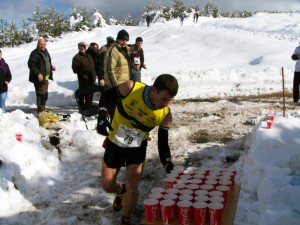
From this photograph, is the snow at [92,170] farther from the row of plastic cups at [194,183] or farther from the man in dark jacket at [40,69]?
the man in dark jacket at [40,69]

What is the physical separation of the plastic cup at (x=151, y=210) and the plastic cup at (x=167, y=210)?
65 mm

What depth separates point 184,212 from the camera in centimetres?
341

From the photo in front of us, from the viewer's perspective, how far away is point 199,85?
13.0 m

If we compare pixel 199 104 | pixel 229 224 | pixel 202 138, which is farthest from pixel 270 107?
pixel 229 224

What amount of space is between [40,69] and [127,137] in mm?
5113

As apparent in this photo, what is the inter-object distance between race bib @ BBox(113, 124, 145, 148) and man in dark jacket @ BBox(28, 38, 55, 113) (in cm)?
477

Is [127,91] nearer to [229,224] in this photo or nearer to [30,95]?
[229,224]

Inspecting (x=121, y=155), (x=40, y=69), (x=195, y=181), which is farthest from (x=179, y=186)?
(x=40, y=69)

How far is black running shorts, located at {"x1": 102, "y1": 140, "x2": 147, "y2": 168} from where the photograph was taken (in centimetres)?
396

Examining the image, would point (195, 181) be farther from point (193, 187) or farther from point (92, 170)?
point (92, 170)

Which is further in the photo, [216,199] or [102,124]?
[102,124]

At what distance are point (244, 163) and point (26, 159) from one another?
A: 3.36 meters

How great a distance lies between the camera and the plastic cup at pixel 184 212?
11.2 feet

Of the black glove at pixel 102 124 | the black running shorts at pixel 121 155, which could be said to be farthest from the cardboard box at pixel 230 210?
the black glove at pixel 102 124
